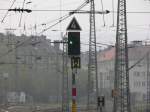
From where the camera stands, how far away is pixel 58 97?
99.9 m

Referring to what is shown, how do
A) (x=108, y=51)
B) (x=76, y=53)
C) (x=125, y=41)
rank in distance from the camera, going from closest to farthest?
1. (x=76, y=53)
2. (x=125, y=41)
3. (x=108, y=51)

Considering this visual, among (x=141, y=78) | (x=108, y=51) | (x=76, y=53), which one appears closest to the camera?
(x=76, y=53)

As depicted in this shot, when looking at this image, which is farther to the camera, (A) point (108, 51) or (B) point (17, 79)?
(A) point (108, 51)

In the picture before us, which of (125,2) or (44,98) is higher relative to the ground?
(125,2)

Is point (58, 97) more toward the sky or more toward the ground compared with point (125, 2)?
more toward the ground

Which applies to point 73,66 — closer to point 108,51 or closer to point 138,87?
point 138,87

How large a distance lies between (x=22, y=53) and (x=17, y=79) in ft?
17.8

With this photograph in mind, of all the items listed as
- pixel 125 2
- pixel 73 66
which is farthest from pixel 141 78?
pixel 73 66

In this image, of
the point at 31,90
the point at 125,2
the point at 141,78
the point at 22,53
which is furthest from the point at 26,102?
the point at 125,2

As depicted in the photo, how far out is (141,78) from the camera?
9675 centimetres

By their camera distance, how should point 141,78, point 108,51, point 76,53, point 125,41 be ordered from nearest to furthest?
point 76,53
point 125,41
point 141,78
point 108,51

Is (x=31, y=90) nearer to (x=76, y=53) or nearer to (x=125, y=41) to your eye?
(x=125, y=41)

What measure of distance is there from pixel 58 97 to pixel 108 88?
10.5m

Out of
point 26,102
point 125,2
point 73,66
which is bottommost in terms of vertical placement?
point 26,102
